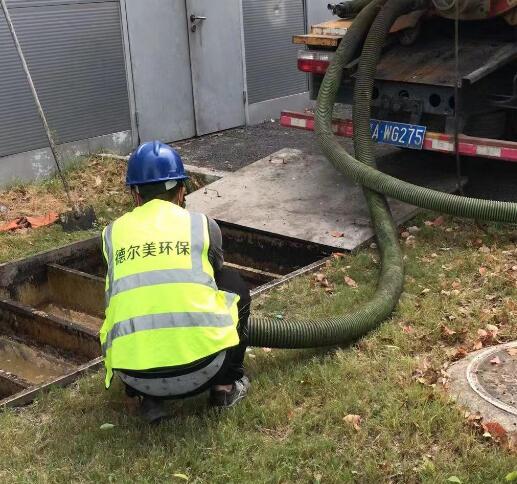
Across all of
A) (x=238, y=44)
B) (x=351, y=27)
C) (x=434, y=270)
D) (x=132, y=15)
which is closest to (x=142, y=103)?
(x=132, y=15)

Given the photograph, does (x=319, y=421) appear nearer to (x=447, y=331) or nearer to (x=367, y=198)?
(x=447, y=331)

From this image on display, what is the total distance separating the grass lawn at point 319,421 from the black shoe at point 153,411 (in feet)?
0.14

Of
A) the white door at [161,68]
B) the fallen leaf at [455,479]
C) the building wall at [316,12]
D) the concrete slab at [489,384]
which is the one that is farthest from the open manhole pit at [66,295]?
the building wall at [316,12]

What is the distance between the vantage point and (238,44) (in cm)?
1050

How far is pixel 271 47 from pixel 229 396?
8.08m

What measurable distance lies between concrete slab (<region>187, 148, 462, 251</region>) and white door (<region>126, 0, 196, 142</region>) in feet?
7.63

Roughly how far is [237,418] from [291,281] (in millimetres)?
1838

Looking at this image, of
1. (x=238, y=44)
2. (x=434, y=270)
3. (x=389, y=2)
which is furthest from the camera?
(x=238, y=44)

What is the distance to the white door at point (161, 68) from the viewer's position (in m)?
9.14

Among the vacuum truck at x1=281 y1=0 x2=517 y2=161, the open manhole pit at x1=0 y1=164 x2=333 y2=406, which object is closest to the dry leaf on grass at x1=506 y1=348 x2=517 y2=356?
the open manhole pit at x1=0 y1=164 x2=333 y2=406

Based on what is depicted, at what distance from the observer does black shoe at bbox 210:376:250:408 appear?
3.82m

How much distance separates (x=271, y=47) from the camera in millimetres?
11117

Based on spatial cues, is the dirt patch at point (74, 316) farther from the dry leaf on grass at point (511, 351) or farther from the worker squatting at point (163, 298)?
the dry leaf on grass at point (511, 351)

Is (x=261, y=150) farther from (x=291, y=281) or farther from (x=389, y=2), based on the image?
(x=291, y=281)
